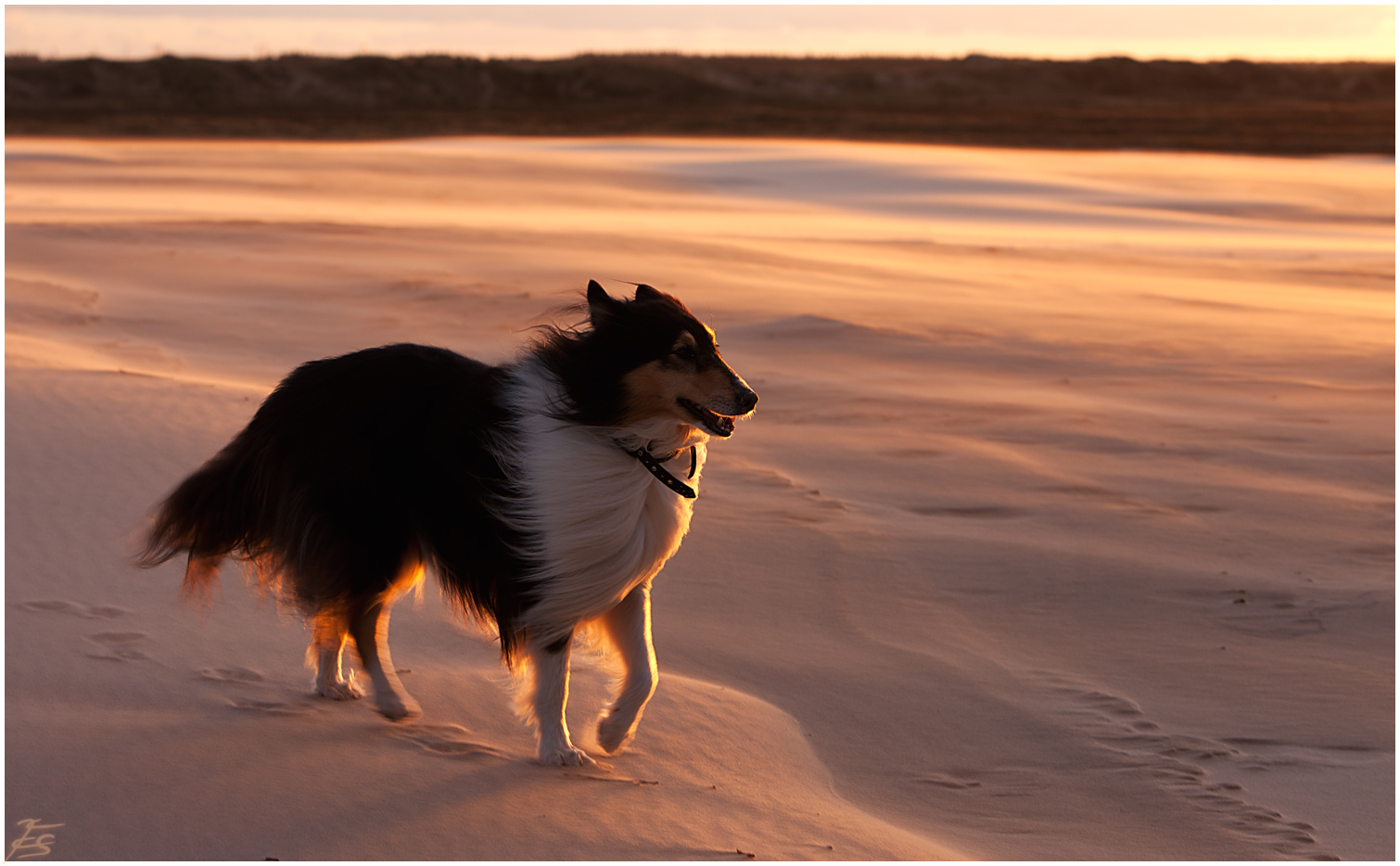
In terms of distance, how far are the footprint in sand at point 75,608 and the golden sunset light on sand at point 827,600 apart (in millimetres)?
17

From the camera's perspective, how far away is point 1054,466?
23.2ft

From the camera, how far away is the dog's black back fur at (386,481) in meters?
3.73

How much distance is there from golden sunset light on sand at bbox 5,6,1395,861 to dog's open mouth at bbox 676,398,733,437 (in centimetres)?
81

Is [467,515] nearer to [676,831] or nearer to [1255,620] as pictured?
[676,831]

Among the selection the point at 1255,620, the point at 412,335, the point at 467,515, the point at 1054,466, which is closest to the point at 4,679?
the point at 467,515

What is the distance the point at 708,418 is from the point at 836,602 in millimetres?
2019

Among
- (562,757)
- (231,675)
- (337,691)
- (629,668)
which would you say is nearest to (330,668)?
(337,691)

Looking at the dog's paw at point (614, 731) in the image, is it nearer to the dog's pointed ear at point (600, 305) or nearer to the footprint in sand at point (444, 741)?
the footprint in sand at point (444, 741)

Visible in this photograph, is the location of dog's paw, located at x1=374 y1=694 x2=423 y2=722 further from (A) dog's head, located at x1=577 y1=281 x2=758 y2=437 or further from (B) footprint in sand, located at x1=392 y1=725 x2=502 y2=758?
(A) dog's head, located at x1=577 y1=281 x2=758 y2=437

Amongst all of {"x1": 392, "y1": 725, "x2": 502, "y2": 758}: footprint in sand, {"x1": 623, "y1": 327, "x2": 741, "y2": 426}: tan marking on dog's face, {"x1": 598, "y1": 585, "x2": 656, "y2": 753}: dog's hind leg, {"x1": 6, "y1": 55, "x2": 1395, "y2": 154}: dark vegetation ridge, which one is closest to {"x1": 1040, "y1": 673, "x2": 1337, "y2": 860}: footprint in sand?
{"x1": 598, "y1": 585, "x2": 656, "y2": 753}: dog's hind leg

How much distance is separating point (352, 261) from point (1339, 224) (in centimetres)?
1500

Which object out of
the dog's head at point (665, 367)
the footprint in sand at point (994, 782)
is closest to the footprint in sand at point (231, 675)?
the dog's head at point (665, 367)

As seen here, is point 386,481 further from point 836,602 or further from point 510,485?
point 836,602
